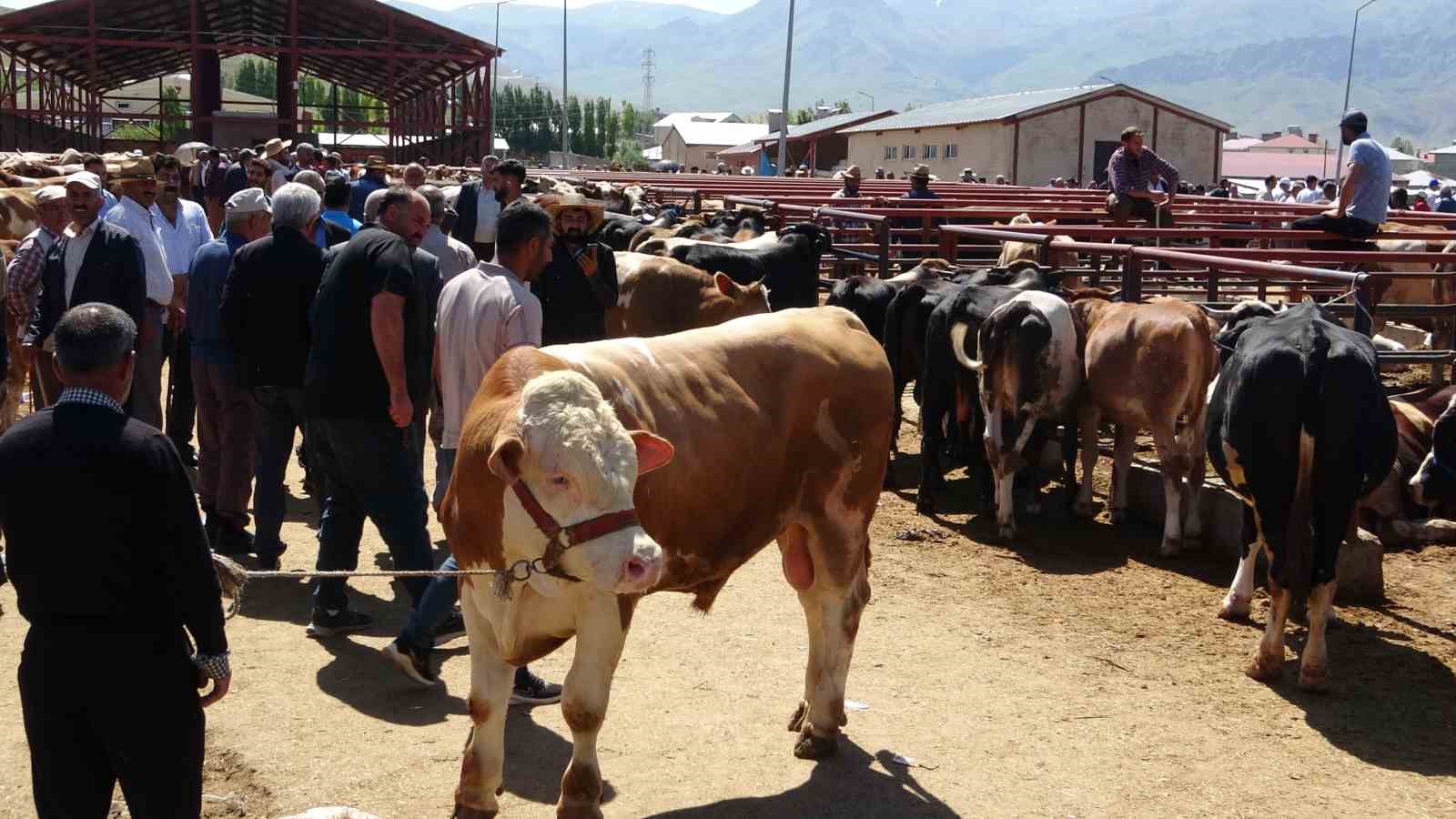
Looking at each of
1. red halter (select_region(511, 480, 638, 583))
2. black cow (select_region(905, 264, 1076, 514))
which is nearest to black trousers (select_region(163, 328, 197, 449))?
black cow (select_region(905, 264, 1076, 514))

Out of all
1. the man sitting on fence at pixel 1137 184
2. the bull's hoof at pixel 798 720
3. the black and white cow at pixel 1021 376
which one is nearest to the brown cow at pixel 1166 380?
the black and white cow at pixel 1021 376

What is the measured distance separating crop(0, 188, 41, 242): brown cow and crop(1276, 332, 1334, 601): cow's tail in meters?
12.5

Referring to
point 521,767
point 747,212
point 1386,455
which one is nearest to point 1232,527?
point 1386,455

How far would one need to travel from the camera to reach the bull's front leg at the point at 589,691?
4.31 metres

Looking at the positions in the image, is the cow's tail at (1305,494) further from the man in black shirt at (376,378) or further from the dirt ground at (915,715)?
the man in black shirt at (376,378)

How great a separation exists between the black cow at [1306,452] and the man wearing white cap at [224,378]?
17.0 ft

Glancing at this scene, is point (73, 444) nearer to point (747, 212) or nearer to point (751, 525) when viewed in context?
point (751, 525)

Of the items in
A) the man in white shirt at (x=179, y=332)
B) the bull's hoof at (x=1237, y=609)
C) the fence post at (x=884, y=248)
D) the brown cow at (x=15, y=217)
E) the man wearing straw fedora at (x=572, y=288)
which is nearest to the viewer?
the bull's hoof at (x=1237, y=609)

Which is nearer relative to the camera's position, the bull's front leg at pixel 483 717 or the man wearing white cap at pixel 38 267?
the bull's front leg at pixel 483 717

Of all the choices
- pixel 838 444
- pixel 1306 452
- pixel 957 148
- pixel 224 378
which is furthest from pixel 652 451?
pixel 957 148

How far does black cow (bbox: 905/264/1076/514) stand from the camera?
9.89 m

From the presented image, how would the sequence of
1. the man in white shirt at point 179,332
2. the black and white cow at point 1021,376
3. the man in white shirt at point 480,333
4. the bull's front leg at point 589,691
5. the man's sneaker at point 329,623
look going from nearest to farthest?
the bull's front leg at point 589,691 < the man in white shirt at point 480,333 < the man's sneaker at point 329,623 < the black and white cow at point 1021,376 < the man in white shirt at point 179,332

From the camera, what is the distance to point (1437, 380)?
10.7 meters

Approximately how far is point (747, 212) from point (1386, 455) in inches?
394
